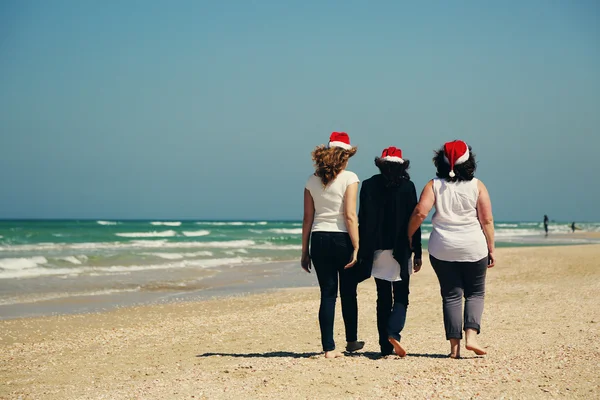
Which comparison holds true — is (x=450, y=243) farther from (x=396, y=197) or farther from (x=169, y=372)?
(x=169, y=372)

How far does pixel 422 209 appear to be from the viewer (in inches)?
221

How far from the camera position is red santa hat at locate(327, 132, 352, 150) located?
5.78m

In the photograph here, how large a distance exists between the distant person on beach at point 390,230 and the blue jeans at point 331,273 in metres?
0.15

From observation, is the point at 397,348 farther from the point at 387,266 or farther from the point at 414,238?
the point at 414,238

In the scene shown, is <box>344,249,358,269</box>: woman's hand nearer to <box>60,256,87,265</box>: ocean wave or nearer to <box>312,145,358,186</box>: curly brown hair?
<box>312,145,358,186</box>: curly brown hair

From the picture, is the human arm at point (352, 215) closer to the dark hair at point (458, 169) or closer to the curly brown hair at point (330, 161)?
the curly brown hair at point (330, 161)

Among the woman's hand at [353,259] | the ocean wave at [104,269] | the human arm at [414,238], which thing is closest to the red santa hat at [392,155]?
the human arm at [414,238]

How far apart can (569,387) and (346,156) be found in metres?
2.52

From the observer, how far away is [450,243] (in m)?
5.63

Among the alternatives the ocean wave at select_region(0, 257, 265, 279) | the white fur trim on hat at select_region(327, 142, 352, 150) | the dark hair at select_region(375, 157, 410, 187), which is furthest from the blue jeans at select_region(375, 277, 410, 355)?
the ocean wave at select_region(0, 257, 265, 279)

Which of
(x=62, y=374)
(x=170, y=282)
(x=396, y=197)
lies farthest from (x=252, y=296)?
(x=396, y=197)

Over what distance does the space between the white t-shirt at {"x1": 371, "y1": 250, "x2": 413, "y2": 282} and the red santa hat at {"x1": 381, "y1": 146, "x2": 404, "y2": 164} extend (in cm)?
80

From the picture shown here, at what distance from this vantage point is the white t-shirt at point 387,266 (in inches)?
227

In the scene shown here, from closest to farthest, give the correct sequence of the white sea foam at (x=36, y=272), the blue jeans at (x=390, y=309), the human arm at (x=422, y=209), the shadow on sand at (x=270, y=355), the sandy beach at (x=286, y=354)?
the sandy beach at (x=286, y=354)
the human arm at (x=422, y=209)
the blue jeans at (x=390, y=309)
the shadow on sand at (x=270, y=355)
the white sea foam at (x=36, y=272)
